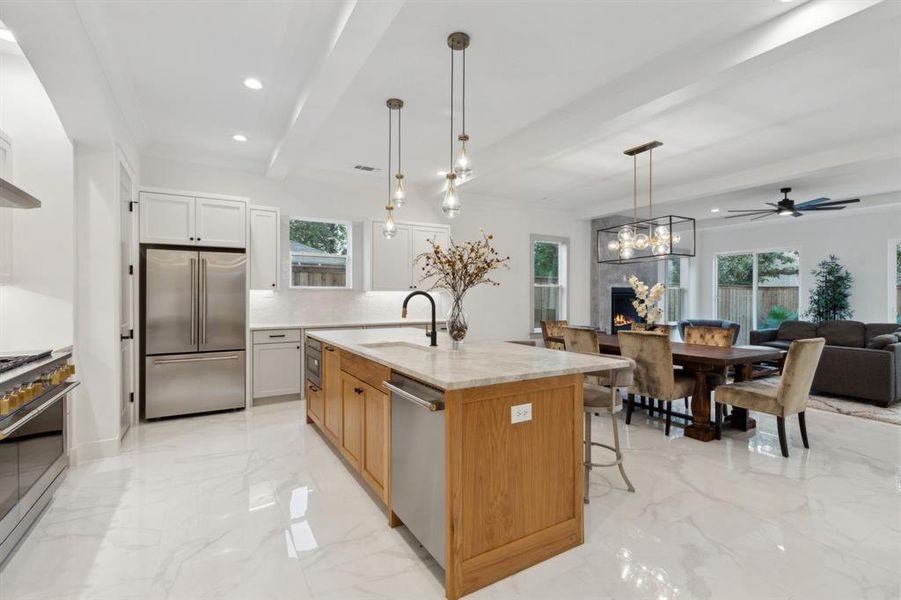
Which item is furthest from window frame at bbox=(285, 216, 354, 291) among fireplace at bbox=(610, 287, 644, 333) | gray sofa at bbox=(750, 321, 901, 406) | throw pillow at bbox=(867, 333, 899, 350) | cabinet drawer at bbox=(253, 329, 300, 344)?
throw pillow at bbox=(867, 333, 899, 350)

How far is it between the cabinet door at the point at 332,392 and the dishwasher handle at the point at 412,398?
3.17ft

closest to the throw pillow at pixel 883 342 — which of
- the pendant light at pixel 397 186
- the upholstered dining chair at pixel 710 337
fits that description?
the upholstered dining chair at pixel 710 337

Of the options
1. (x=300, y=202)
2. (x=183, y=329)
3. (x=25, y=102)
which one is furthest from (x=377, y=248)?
(x=25, y=102)

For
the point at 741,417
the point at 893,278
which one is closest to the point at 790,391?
the point at 741,417

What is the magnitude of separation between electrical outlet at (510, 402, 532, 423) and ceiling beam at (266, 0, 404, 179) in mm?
1998

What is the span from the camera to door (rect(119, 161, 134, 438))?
12.2ft

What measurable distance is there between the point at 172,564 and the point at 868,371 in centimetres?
669

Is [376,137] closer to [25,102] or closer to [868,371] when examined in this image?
[25,102]

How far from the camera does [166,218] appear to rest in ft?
14.3

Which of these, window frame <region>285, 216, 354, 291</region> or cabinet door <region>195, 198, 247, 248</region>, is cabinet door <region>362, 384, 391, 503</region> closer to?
cabinet door <region>195, 198, 247, 248</region>

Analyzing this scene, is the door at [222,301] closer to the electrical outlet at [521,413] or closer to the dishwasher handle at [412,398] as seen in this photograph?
the dishwasher handle at [412,398]

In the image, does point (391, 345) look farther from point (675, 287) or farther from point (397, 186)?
point (675, 287)

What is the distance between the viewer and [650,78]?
3.06 m

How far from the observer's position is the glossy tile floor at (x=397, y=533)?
190cm
